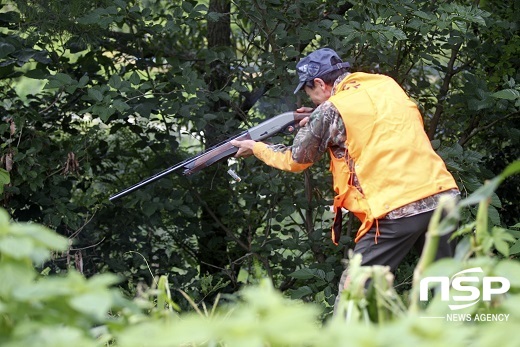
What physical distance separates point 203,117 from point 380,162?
6.60 feet

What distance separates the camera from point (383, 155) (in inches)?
137

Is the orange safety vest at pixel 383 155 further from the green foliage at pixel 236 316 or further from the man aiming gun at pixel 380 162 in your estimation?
the green foliage at pixel 236 316

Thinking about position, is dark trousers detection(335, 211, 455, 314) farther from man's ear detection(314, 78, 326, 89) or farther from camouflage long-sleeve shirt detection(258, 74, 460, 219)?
man's ear detection(314, 78, 326, 89)

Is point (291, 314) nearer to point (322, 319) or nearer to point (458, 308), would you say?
point (458, 308)

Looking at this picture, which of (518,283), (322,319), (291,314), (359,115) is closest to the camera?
(291,314)

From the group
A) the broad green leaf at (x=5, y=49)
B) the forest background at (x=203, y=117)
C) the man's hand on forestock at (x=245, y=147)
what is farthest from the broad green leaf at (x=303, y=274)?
the broad green leaf at (x=5, y=49)

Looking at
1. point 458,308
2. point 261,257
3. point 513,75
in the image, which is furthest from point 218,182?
point 458,308

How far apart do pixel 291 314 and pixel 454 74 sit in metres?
4.70

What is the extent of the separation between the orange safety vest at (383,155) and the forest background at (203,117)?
45.1 inches

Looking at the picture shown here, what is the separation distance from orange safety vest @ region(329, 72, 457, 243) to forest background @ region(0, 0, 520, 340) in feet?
3.76

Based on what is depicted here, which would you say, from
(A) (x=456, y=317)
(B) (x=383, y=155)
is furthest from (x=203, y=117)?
(A) (x=456, y=317)

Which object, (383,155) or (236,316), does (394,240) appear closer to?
(383,155)

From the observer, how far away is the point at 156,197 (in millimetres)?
5441

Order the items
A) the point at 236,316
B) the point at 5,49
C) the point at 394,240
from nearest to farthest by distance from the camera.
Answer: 1. the point at 236,316
2. the point at 394,240
3. the point at 5,49
